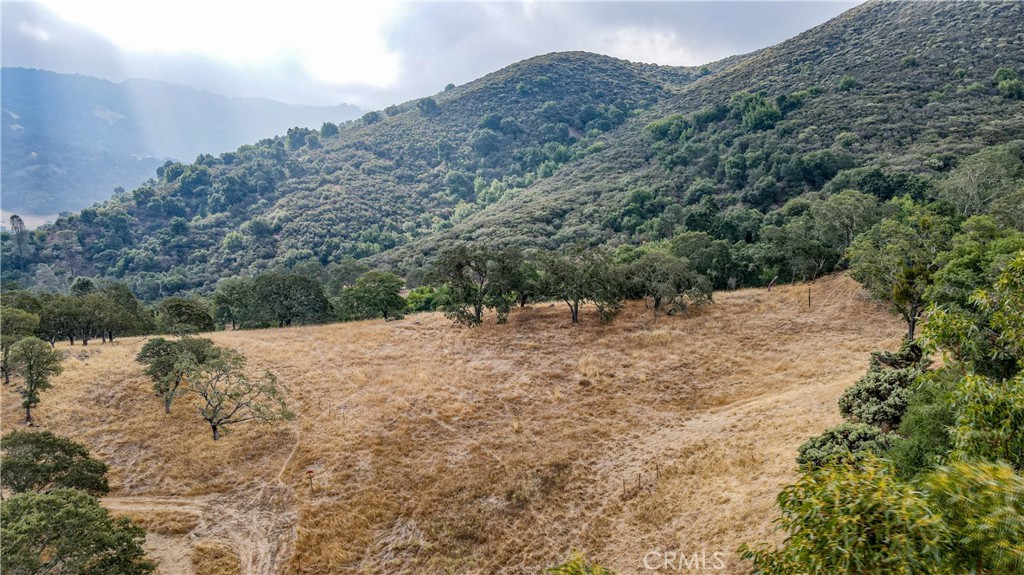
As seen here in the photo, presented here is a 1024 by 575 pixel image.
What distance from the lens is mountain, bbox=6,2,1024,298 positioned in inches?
2569

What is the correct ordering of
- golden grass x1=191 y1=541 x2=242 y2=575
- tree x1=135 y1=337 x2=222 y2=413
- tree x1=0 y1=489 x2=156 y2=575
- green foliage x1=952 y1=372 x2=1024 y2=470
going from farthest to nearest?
tree x1=135 y1=337 x2=222 y2=413, golden grass x1=191 y1=541 x2=242 y2=575, tree x1=0 y1=489 x2=156 y2=575, green foliage x1=952 y1=372 x2=1024 y2=470

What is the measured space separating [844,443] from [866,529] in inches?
416

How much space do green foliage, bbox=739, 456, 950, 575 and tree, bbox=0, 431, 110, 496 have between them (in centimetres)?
2016

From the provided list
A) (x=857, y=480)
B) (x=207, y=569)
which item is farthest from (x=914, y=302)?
(x=207, y=569)

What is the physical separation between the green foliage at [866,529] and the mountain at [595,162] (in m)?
41.1

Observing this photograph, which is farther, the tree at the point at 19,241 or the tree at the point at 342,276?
the tree at the point at 19,241

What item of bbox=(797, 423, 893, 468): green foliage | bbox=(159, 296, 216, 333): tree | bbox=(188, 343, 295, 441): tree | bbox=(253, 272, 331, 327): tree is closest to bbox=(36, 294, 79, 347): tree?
bbox=(159, 296, 216, 333): tree

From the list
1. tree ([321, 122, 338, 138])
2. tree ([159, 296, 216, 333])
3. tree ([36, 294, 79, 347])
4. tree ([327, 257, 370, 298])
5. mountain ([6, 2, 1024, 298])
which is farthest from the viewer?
tree ([321, 122, 338, 138])

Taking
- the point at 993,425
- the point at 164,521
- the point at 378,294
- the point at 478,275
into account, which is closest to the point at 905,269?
the point at 993,425

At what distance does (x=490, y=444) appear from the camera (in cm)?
1950

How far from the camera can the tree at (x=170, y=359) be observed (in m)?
21.9

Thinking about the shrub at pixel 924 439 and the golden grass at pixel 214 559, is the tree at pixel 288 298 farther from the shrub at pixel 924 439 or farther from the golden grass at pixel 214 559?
the shrub at pixel 924 439

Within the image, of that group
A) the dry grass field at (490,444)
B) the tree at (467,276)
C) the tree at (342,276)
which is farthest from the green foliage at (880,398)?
the tree at (342,276)

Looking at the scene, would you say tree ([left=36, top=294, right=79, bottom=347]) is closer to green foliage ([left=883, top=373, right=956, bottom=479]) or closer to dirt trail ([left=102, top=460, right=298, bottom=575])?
dirt trail ([left=102, top=460, right=298, bottom=575])
